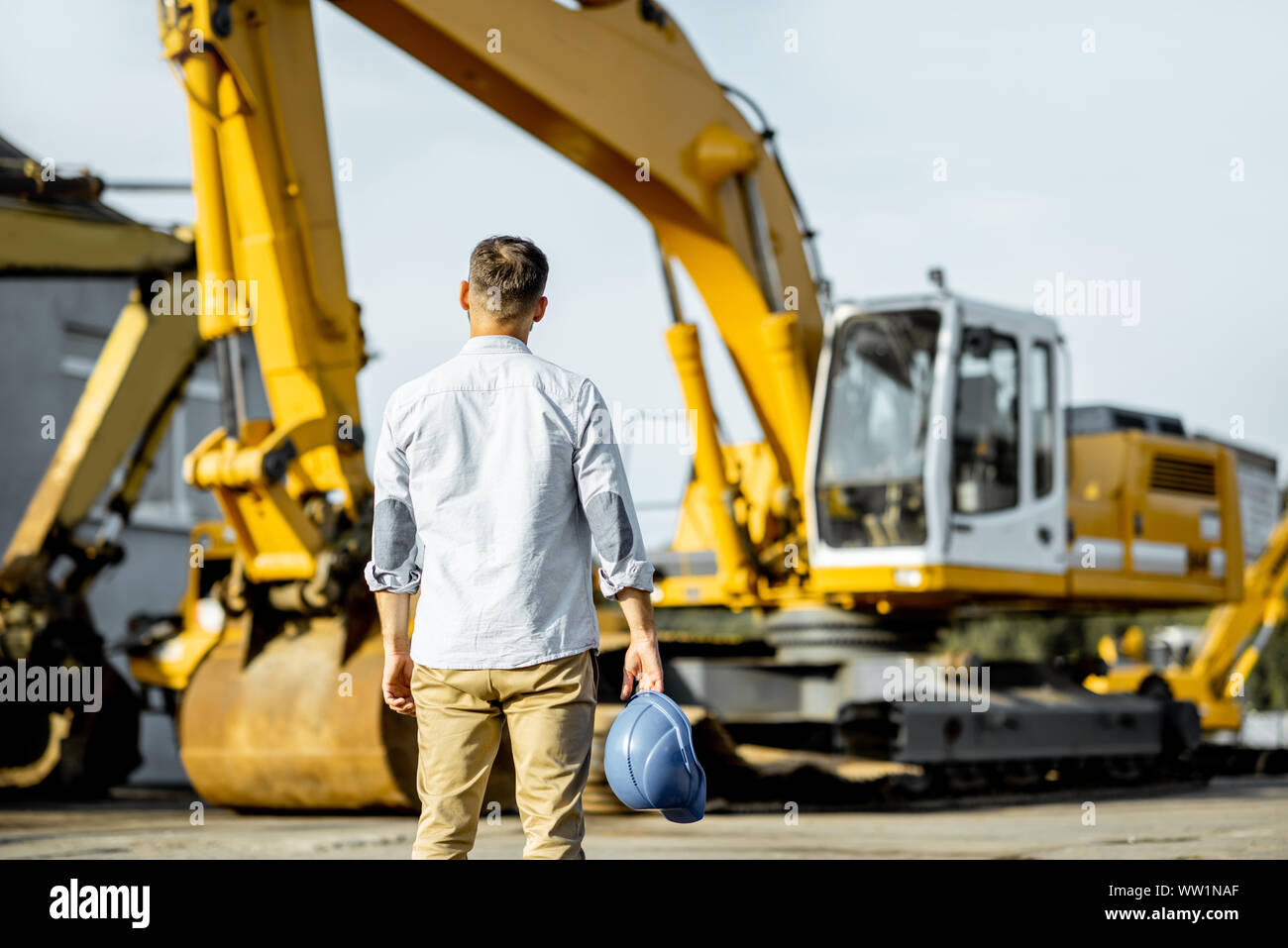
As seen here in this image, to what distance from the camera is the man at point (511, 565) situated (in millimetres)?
3248

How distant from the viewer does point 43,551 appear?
38.6 feet

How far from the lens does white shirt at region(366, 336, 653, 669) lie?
10.7ft

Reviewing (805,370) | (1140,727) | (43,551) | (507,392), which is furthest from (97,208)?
(507,392)

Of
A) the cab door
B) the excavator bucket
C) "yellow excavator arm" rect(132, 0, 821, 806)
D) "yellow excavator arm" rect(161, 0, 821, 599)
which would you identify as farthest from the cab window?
the excavator bucket

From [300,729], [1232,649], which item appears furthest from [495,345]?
[1232,649]

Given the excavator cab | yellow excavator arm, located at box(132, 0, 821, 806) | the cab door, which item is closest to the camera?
yellow excavator arm, located at box(132, 0, 821, 806)

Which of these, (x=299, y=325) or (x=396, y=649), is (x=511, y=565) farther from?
(x=299, y=325)

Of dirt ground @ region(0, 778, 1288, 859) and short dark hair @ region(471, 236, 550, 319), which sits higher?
short dark hair @ region(471, 236, 550, 319)

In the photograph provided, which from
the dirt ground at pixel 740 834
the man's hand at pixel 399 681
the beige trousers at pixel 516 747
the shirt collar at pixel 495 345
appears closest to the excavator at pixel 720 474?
the dirt ground at pixel 740 834

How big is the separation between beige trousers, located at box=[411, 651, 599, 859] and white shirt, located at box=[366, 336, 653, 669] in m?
0.05

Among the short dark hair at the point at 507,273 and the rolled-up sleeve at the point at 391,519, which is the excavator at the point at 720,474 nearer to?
the rolled-up sleeve at the point at 391,519

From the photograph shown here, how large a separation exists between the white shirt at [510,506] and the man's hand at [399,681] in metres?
0.06

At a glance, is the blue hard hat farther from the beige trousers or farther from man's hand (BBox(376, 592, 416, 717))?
man's hand (BBox(376, 592, 416, 717))

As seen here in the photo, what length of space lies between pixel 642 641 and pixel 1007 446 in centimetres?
791
